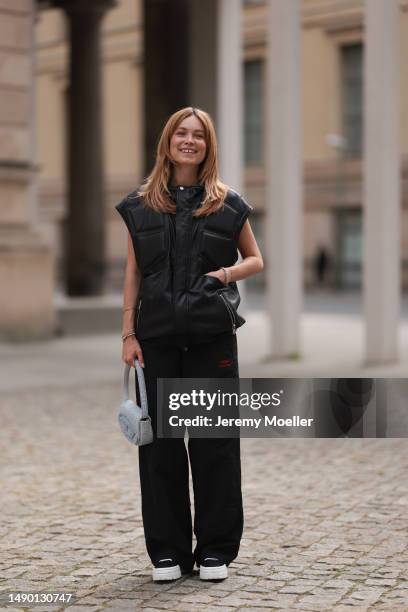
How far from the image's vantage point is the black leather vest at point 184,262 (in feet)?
16.3

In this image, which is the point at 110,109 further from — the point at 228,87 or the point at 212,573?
the point at 212,573

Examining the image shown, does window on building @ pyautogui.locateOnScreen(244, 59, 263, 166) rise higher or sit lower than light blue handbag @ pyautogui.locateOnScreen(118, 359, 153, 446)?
higher

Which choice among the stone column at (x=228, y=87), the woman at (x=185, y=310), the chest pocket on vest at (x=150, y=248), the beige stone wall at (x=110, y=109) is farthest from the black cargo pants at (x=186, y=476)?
the beige stone wall at (x=110, y=109)

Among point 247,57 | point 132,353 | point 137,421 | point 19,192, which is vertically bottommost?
point 137,421

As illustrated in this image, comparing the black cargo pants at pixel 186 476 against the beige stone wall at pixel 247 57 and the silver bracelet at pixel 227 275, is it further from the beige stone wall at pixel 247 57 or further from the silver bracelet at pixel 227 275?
the beige stone wall at pixel 247 57

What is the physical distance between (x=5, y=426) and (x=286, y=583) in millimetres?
5210

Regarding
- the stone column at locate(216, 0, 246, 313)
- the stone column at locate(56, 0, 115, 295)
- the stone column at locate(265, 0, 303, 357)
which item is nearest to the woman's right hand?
the stone column at locate(265, 0, 303, 357)

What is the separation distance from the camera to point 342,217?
41.0 metres

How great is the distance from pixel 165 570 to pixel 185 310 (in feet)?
3.57

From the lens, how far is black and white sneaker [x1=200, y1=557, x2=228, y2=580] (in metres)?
5.16

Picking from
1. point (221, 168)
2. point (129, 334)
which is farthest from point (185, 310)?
point (221, 168)

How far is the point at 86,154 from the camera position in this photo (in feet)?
76.4

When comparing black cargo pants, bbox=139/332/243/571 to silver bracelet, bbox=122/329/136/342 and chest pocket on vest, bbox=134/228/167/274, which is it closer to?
silver bracelet, bbox=122/329/136/342

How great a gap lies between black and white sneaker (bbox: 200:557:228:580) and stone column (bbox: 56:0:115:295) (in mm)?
17942
